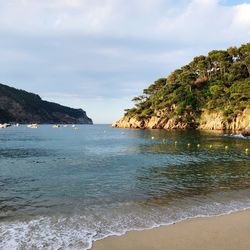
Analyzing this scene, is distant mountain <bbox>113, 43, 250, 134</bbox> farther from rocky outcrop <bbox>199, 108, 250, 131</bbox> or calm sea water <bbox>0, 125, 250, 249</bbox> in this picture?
calm sea water <bbox>0, 125, 250, 249</bbox>

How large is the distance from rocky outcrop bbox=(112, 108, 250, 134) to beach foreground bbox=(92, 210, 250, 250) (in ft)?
235

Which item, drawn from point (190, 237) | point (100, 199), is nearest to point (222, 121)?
point (100, 199)

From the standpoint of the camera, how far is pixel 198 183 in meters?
22.7

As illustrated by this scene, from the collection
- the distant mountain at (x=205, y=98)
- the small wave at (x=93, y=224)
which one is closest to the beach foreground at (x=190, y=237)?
the small wave at (x=93, y=224)

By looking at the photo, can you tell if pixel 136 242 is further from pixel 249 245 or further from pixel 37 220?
pixel 37 220

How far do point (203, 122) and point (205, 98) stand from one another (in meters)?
12.1

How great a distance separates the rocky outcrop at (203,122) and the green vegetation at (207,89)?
1734 mm

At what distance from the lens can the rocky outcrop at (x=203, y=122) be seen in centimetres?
10256

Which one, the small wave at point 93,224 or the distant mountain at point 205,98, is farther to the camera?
the distant mountain at point 205,98

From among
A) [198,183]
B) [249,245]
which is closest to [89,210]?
[249,245]

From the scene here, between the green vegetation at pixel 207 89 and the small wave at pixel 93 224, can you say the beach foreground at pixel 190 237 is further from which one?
Answer: the green vegetation at pixel 207 89

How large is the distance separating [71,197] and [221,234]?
9.27 m

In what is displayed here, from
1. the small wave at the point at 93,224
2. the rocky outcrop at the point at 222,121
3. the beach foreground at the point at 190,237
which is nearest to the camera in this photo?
the beach foreground at the point at 190,237

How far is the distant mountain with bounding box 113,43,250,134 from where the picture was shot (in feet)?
358
